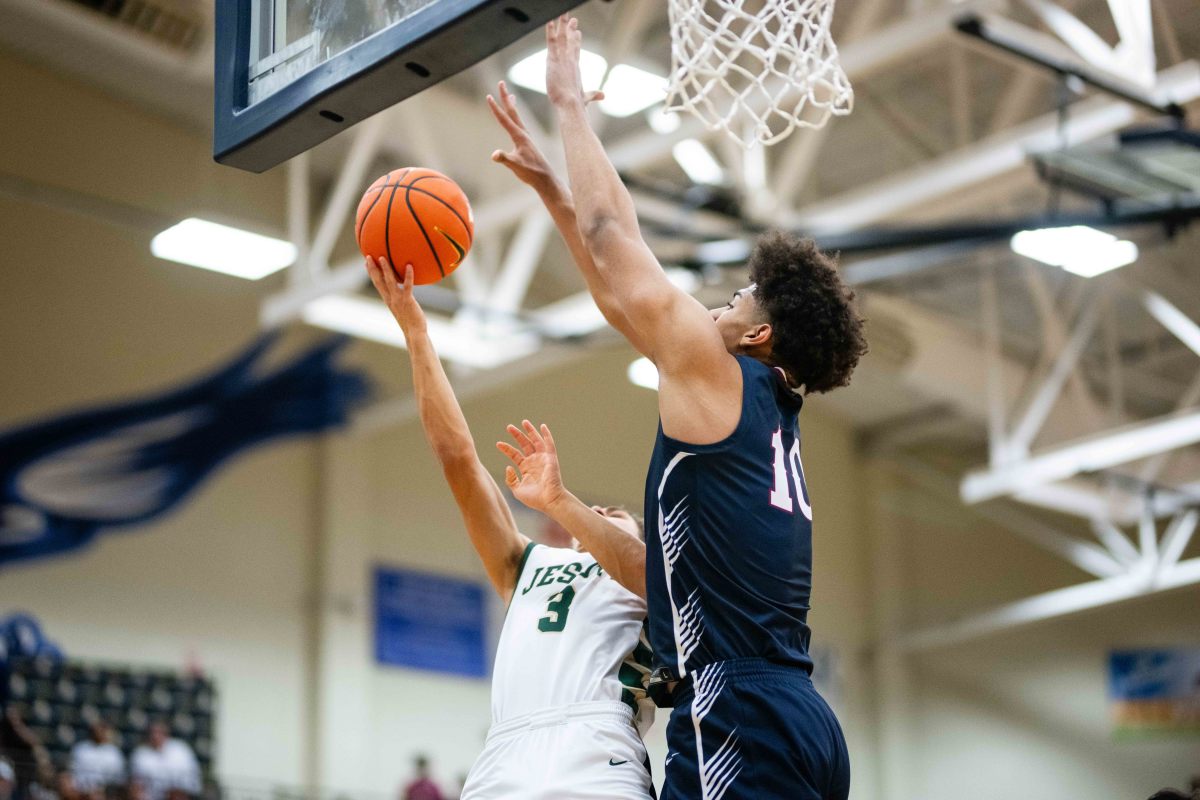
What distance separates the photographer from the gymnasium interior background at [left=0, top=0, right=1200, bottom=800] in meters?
12.7

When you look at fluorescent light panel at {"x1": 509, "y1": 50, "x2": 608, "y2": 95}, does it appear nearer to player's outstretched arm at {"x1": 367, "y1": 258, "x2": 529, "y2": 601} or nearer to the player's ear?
player's outstretched arm at {"x1": 367, "y1": 258, "x2": 529, "y2": 601}

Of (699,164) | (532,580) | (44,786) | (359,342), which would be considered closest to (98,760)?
(44,786)

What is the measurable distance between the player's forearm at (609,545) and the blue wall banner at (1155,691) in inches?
747

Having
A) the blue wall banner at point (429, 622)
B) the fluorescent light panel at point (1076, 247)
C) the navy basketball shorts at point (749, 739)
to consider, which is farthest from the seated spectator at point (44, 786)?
the navy basketball shorts at point (749, 739)

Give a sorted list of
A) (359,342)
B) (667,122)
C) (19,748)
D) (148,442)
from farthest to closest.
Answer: (359,342), (148,442), (667,122), (19,748)

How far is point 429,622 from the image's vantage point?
638 inches

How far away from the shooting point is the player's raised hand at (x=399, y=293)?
413 centimetres

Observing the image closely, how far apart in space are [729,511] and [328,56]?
59.7 inches

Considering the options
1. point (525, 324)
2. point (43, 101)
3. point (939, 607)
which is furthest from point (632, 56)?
point (939, 607)

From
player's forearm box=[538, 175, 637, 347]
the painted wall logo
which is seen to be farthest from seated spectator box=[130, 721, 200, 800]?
player's forearm box=[538, 175, 637, 347]

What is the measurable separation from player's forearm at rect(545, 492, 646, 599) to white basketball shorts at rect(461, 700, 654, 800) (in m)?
0.31

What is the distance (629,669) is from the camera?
3.87m

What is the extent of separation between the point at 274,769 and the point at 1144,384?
12.3m

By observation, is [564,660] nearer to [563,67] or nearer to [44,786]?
[563,67]
